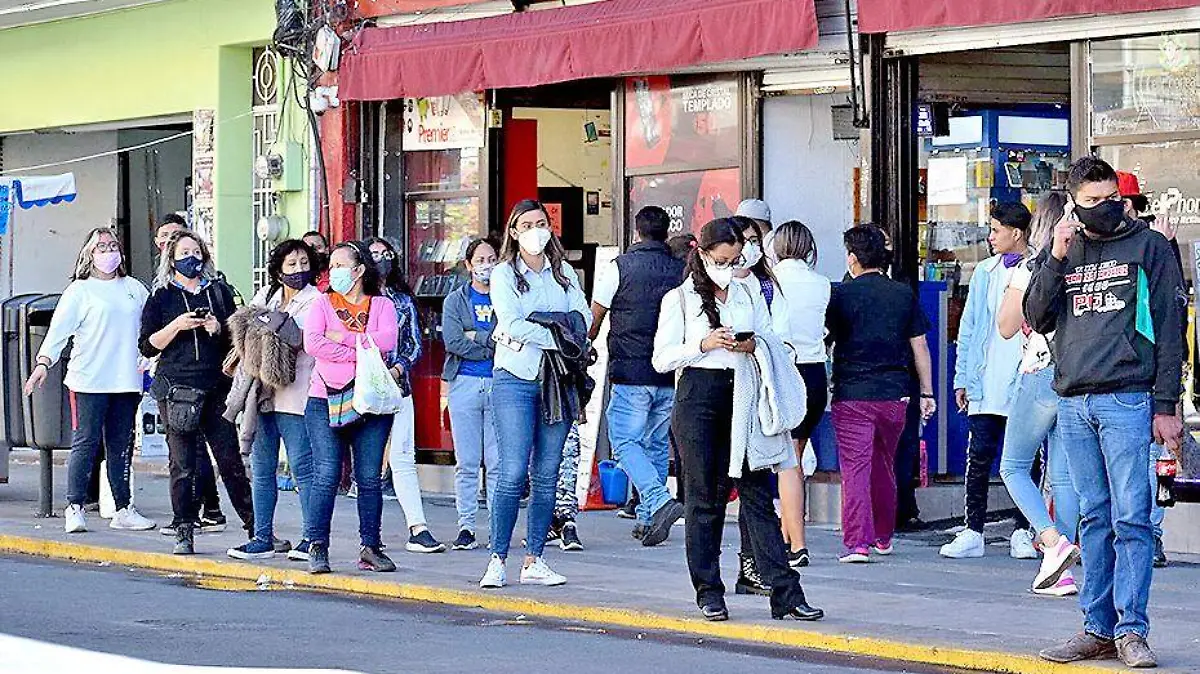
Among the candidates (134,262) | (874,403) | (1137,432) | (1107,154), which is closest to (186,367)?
(874,403)

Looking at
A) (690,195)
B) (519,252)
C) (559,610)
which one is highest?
(690,195)

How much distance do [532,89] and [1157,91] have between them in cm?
596

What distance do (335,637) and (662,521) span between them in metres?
3.91

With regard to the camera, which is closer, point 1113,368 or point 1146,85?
point 1113,368

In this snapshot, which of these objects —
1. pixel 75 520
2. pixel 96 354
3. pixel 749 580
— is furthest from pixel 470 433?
pixel 749 580

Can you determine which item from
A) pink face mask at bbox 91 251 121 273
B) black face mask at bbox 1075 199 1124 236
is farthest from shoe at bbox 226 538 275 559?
black face mask at bbox 1075 199 1124 236

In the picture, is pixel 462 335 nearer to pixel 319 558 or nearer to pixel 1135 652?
pixel 319 558

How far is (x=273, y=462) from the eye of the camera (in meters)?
13.3

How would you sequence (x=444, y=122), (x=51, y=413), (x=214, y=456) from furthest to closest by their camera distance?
(x=444, y=122) < (x=51, y=413) < (x=214, y=456)

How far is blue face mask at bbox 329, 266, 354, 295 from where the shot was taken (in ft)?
40.3

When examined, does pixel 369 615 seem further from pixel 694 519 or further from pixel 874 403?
pixel 874 403

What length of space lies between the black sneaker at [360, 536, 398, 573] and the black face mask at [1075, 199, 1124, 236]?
503 centimetres

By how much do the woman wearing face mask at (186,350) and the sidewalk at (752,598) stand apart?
47cm

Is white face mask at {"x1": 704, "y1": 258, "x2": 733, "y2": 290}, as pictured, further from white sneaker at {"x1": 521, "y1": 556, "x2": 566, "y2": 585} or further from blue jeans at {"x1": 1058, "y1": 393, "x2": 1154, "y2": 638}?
white sneaker at {"x1": 521, "y1": 556, "x2": 566, "y2": 585}
